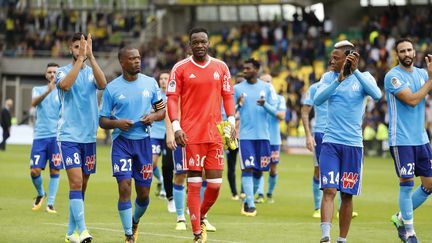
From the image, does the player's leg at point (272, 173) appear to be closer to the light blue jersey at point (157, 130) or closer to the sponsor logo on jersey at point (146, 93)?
the light blue jersey at point (157, 130)

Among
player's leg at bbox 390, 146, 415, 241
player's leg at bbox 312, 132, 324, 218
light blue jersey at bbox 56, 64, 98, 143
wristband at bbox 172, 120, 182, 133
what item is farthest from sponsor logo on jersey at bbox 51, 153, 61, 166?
player's leg at bbox 390, 146, 415, 241

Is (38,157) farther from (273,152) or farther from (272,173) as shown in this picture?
(273,152)

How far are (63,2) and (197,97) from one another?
54.5 m

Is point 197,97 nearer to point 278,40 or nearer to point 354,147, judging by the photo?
point 354,147

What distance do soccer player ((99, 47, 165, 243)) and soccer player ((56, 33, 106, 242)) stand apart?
0.26 m

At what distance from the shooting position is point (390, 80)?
13.1 metres

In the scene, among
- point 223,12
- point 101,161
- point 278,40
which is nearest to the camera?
point 101,161

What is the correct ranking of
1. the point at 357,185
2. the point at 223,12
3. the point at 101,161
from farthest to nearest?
the point at 223,12 < the point at 101,161 < the point at 357,185

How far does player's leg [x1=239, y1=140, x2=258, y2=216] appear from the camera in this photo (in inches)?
699

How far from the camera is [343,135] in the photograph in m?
12.4

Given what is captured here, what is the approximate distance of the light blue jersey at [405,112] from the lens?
13.1 m

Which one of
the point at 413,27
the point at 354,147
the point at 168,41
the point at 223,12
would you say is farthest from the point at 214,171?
the point at 223,12

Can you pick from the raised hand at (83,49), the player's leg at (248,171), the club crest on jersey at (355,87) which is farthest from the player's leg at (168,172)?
the club crest on jersey at (355,87)

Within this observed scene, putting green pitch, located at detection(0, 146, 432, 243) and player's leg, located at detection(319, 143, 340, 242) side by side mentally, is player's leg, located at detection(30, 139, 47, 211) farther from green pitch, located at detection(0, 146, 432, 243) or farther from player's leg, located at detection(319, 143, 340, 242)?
player's leg, located at detection(319, 143, 340, 242)
